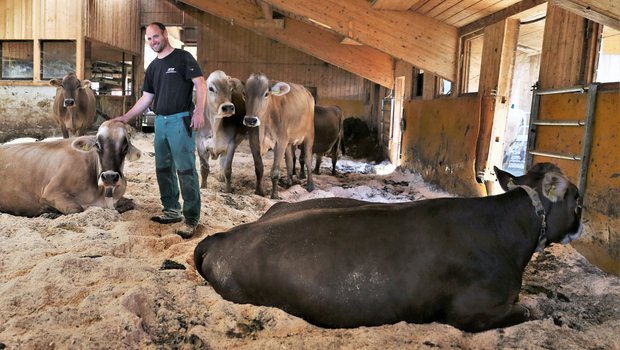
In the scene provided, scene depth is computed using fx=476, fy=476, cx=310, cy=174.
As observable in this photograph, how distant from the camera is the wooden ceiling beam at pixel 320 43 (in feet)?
42.0

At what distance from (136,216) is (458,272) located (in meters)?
3.51

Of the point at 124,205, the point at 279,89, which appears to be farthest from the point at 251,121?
the point at 124,205

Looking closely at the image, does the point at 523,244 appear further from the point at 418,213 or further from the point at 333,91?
the point at 333,91

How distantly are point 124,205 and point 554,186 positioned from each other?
4.26m

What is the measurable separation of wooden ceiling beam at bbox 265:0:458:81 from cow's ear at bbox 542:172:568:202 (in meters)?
5.06

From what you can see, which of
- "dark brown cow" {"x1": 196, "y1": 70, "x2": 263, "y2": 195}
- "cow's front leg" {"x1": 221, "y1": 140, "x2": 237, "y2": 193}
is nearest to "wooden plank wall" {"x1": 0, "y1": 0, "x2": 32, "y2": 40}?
"dark brown cow" {"x1": 196, "y1": 70, "x2": 263, "y2": 195}

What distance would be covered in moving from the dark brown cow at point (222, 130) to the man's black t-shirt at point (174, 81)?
237 centimetres

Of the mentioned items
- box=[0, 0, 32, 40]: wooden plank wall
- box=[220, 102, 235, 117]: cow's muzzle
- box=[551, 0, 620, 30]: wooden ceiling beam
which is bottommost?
box=[220, 102, 235, 117]: cow's muzzle

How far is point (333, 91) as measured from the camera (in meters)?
18.5

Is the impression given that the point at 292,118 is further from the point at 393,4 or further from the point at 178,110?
the point at 178,110

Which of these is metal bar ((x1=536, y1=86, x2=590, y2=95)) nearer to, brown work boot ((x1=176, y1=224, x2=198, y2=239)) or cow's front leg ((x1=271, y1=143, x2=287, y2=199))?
brown work boot ((x1=176, y1=224, x2=198, y2=239))

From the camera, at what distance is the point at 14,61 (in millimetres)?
13695

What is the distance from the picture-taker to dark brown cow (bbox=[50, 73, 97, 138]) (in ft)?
34.3

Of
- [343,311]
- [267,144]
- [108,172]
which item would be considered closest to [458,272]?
[343,311]
